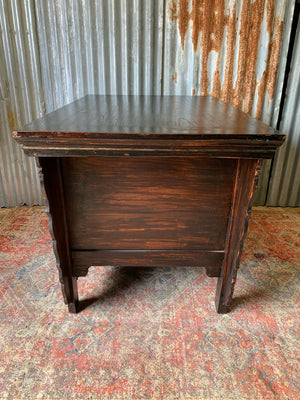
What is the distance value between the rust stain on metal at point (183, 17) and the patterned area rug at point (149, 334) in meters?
1.70

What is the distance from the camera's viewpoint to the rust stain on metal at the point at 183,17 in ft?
7.55

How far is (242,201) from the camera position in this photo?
140 centimetres

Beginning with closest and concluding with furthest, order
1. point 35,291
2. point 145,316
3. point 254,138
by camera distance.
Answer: point 254,138, point 145,316, point 35,291

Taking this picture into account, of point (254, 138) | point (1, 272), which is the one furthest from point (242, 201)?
point (1, 272)

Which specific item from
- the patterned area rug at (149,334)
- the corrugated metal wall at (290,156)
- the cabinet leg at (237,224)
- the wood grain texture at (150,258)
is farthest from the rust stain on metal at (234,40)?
the wood grain texture at (150,258)

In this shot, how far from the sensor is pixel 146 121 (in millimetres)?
1379

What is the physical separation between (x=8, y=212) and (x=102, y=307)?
1.54 m

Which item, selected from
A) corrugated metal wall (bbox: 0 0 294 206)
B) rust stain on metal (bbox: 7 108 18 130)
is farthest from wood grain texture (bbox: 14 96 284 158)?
rust stain on metal (bbox: 7 108 18 130)

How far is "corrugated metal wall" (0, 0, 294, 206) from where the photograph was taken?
2326 millimetres

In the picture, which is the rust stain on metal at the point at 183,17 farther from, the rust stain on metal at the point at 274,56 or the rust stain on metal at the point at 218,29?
the rust stain on metal at the point at 274,56

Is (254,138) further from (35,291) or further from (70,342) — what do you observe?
(35,291)

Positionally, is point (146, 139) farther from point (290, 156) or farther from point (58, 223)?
point (290, 156)

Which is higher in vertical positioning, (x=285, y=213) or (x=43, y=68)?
(x=43, y=68)

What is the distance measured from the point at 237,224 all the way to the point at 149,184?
0.44m
